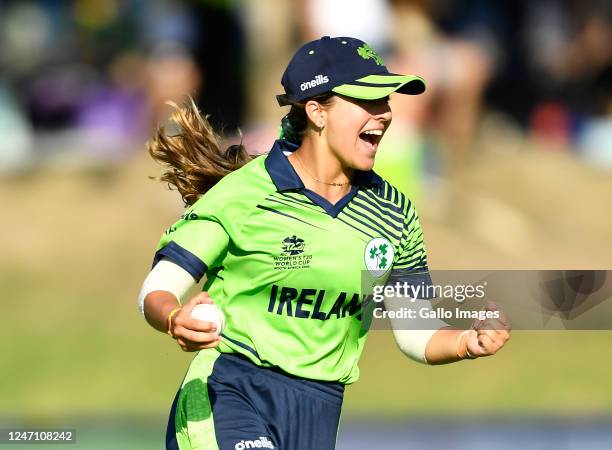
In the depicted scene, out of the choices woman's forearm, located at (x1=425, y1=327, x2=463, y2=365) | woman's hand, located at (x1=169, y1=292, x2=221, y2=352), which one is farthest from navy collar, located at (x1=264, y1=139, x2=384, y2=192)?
woman's hand, located at (x1=169, y1=292, x2=221, y2=352)

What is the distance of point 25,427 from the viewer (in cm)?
1001

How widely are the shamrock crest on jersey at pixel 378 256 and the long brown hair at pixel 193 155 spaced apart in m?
0.71

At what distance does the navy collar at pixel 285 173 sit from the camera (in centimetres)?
566

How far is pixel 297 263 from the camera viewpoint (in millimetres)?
5590

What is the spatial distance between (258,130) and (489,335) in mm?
9566

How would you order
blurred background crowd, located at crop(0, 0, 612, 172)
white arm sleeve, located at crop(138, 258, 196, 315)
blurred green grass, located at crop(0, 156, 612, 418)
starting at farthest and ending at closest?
blurred background crowd, located at crop(0, 0, 612, 172) < blurred green grass, located at crop(0, 156, 612, 418) < white arm sleeve, located at crop(138, 258, 196, 315)

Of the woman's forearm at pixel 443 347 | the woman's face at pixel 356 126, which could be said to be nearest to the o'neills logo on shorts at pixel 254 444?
the woman's forearm at pixel 443 347

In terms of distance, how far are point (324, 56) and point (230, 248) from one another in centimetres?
81

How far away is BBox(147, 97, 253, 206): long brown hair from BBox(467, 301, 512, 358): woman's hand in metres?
1.27

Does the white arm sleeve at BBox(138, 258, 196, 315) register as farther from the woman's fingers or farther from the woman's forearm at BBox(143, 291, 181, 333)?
the woman's fingers

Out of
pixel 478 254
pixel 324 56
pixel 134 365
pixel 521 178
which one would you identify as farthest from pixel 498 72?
pixel 324 56

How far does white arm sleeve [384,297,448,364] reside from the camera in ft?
19.3

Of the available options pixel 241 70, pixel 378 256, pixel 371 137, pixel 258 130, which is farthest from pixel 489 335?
pixel 241 70

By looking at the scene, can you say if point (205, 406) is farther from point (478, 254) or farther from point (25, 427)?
point (478, 254)
